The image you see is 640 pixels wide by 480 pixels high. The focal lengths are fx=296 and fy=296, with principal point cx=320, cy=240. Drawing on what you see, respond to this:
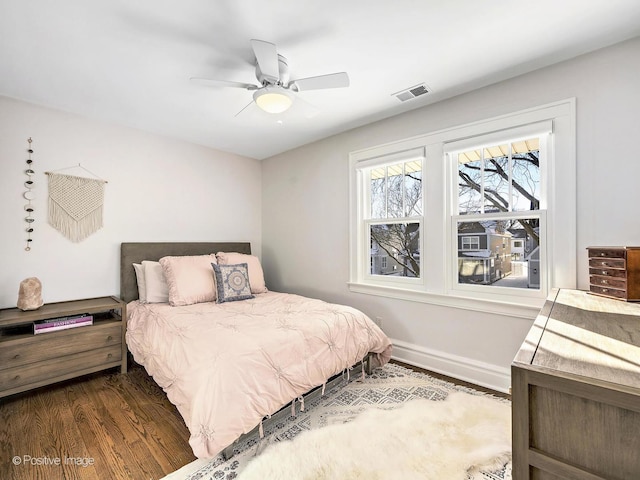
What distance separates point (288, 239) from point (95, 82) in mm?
2569

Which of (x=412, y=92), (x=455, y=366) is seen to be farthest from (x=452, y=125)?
(x=455, y=366)

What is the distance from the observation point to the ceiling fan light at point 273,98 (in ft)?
6.63

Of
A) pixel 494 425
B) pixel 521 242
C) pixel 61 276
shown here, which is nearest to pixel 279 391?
pixel 494 425

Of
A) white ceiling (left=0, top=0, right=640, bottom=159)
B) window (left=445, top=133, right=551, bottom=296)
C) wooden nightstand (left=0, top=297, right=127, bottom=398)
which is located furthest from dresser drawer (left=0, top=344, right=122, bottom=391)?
window (left=445, top=133, right=551, bottom=296)

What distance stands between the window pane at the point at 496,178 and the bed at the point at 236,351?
149 centimetres

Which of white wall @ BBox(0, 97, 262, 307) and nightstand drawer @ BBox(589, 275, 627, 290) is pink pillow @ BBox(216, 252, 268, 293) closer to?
white wall @ BBox(0, 97, 262, 307)

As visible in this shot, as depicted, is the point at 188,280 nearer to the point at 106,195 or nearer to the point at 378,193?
the point at 106,195

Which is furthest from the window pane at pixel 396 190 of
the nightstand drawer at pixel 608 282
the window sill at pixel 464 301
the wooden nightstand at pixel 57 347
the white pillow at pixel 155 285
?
the wooden nightstand at pixel 57 347

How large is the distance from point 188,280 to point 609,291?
3.27m

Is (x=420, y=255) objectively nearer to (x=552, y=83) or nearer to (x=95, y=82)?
(x=552, y=83)

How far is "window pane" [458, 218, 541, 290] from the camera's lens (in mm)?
2340

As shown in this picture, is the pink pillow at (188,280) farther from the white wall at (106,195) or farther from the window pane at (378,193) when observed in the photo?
the window pane at (378,193)

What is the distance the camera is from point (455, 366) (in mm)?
2611

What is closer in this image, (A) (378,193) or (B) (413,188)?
(B) (413,188)
